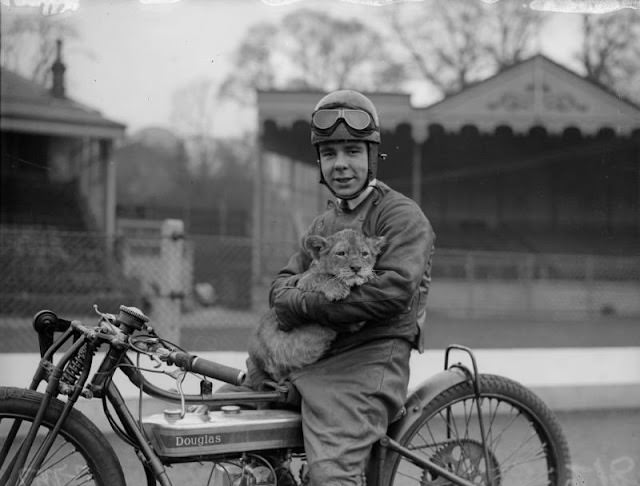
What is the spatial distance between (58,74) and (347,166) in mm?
5044

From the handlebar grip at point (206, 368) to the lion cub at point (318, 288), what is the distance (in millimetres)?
108

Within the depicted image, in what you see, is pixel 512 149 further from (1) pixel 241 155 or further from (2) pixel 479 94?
(1) pixel 241 155

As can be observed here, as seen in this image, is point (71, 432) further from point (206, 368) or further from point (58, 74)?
point (58, 74)

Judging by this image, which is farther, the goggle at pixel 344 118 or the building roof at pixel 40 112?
the building roof at pixel 40 112

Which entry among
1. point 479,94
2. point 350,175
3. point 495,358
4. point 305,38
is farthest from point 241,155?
point 350,175

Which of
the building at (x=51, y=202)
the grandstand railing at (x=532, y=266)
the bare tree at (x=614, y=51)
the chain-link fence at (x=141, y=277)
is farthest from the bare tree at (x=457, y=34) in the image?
the building at (x=51, y=202)

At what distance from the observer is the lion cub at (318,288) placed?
215 centimetres

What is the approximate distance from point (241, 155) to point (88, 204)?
6.56 feet

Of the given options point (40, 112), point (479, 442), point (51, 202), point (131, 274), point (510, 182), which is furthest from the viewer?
point (510, 182)

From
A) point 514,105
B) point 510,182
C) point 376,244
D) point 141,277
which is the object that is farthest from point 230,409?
point 510,182

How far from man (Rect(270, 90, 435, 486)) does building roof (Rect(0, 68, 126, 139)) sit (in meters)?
4.74

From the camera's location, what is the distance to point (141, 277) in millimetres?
6797

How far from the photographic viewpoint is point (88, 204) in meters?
7.91

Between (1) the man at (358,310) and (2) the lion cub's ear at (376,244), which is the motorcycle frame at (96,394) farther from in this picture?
(2) the lion cub's ear at (376,244)
